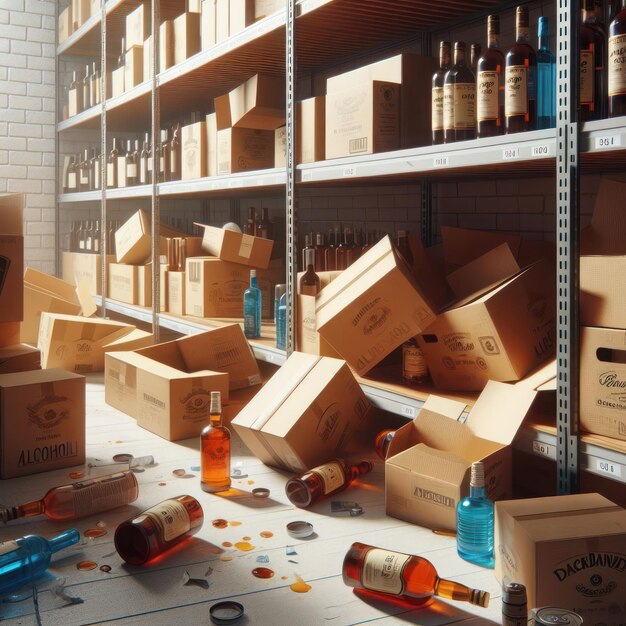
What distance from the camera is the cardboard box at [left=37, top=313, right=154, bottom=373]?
12.8ft

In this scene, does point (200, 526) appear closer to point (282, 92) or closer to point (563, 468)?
point (563, 468)

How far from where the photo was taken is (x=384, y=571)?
5.11ft

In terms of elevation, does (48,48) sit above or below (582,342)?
above

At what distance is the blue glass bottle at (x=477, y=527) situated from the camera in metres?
1.74

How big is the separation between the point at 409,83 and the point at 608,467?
147 centimetres

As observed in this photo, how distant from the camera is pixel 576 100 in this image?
177 centimetres

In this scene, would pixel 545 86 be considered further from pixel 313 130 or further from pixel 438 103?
pixel 313 130

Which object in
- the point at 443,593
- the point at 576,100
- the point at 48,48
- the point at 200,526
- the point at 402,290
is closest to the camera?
the point at 443,593

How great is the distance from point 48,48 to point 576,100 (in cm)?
552

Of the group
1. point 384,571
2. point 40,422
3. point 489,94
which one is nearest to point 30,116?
point 40,422

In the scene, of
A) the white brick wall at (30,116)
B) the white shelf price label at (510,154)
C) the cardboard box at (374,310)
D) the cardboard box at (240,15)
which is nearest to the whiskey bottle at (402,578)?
the cardboard box at (374,310)

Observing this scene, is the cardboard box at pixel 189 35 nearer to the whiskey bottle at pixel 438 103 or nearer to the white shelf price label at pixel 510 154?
the whiskey bottle at pixel 438 103

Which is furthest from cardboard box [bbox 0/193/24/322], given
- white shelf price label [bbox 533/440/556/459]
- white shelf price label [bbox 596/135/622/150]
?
white shelf price label [bbox 596/135/622/150]

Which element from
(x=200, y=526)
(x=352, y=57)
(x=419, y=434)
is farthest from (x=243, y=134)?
(x=200, y=526)
